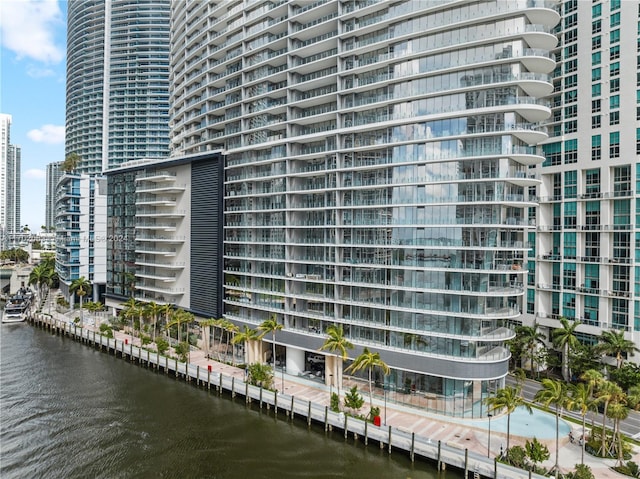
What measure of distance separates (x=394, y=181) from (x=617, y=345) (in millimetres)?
28735

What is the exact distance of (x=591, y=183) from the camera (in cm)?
5541

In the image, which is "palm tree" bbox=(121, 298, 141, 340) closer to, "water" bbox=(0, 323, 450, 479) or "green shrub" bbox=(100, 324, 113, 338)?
"green shrub" bbox=(100, 324, 113, 338)

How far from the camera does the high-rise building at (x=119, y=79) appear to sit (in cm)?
14875

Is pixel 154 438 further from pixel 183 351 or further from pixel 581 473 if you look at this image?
pixel 581 473

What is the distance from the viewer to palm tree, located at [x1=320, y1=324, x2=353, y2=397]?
46.8 meters

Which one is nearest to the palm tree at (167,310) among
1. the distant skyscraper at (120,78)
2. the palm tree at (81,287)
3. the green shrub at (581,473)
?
the palm tree at (81,287)

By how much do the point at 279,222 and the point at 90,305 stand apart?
46608 millimetres

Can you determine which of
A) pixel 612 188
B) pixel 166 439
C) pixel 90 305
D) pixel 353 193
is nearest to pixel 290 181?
pixel 353 193

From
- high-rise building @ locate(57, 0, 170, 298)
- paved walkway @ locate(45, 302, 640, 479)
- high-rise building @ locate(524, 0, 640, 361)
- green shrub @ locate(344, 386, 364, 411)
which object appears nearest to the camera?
paved walkway @ locate(45, 302, 640, 479)

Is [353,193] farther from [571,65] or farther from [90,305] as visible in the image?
[90,305]

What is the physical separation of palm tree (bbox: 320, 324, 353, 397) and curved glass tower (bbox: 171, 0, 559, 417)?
1340mm

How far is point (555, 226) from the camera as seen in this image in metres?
59.2

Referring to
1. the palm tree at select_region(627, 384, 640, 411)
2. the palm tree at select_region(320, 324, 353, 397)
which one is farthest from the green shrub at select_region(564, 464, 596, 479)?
the palm tree at select_region(320, 324, 353, 397)

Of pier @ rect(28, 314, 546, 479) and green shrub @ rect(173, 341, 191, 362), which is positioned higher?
green shrub @ rect(173, 341, 191, 362)
